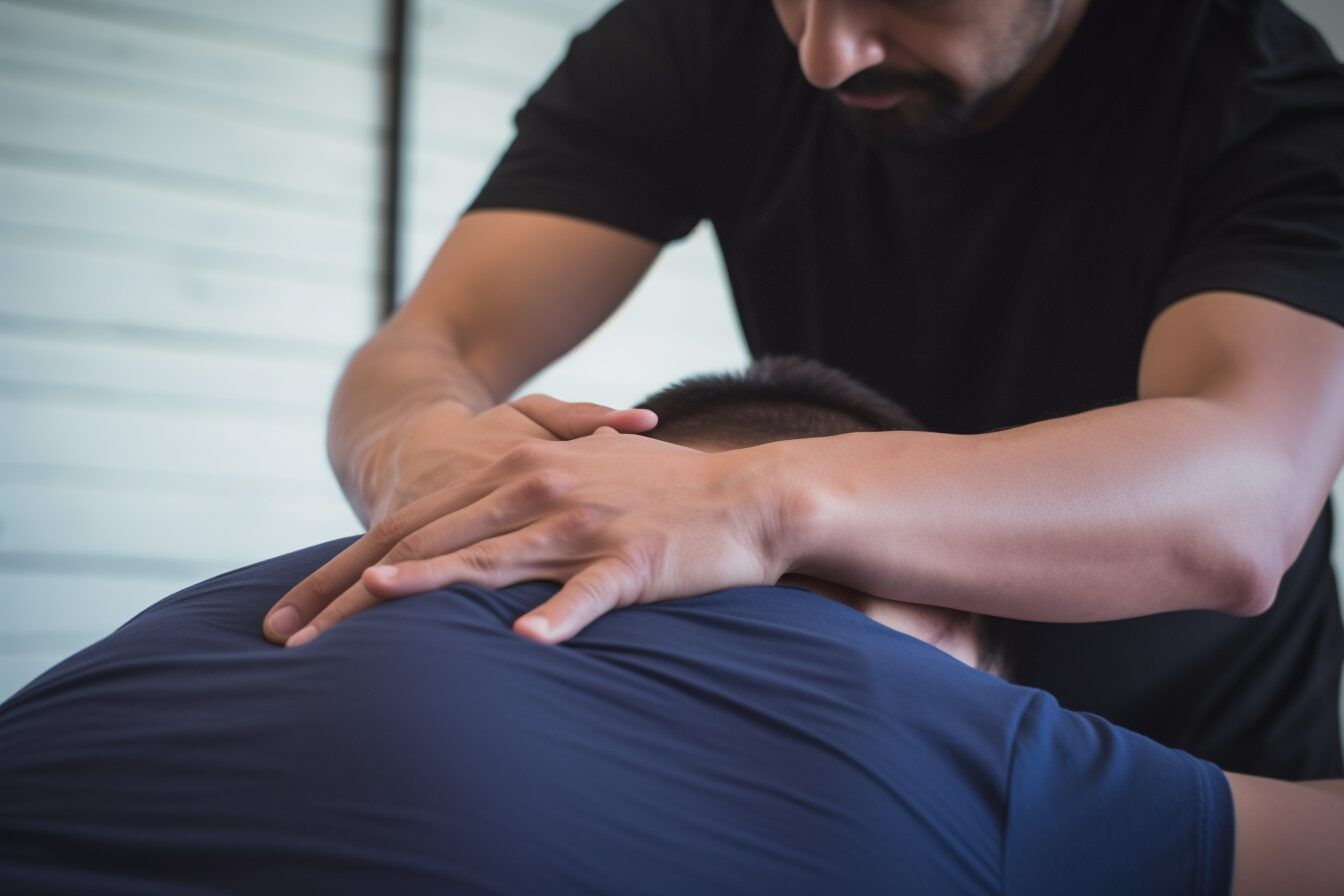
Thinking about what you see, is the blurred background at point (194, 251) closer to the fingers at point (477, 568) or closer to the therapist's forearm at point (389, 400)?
the therapist's forearm at point (389, 400)

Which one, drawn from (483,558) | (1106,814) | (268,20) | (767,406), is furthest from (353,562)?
(268,20)

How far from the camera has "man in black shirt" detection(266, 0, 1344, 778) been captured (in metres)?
0.89

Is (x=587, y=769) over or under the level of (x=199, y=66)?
under

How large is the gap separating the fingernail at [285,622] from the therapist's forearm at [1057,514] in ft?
1.16

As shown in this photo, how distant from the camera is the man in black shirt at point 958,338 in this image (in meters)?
0.89

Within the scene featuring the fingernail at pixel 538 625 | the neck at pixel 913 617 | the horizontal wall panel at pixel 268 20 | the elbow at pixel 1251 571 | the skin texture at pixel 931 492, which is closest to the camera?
the fingernail at pixel 538 625

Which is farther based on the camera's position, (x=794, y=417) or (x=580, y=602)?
(x=794, y=417)

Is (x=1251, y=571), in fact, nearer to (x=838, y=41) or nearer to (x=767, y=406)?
(x=767, y=406)

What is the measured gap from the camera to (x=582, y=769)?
0.65 metres

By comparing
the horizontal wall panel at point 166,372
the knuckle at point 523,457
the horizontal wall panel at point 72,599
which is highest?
the knuckle at point 523,457

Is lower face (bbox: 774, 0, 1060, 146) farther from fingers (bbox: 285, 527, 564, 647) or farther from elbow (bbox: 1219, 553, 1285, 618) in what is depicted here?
fingers (bbox: 285, 527, 564, 647)

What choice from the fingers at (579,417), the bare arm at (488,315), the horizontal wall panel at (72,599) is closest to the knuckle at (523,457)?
the fingers at (579,417)

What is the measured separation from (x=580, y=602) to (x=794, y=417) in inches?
16.6

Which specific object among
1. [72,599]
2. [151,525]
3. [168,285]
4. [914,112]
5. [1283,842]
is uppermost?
[914,112]
